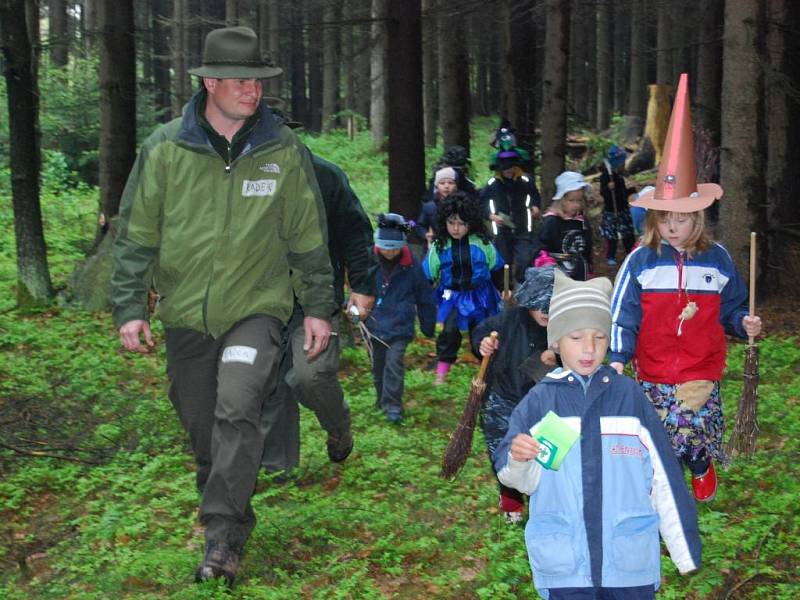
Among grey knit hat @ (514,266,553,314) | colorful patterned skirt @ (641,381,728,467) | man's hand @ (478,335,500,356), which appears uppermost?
grey knit hat @ (514,266,553,314)

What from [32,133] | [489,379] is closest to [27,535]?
[489,379]

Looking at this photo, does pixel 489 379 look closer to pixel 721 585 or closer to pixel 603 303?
pixel 721 585

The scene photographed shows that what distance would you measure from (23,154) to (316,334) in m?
9.59

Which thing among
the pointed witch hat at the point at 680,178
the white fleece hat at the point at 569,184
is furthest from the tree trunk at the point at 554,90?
the pointed witch hat at the point at 680,178

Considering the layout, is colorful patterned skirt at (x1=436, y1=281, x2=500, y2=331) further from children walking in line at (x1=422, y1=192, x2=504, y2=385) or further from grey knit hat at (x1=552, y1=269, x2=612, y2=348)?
grey knit hat at (x1=552, y1=269, x2=612, y2=348)

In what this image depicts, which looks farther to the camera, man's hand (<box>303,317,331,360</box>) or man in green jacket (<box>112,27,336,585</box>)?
man's hand (<box>303,317,331,360</box>)

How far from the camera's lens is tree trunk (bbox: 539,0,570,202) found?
15.0 meters

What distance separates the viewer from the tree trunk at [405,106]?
14.3 metres

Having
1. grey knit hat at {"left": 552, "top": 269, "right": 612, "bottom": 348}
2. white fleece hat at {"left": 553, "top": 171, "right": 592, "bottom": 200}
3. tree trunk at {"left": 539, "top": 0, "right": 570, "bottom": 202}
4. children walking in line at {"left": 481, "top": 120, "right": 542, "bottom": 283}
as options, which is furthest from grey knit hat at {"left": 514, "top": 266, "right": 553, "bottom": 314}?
tree trunk at {"left": 539, "top": 0, "right": 570, "bottom": 202}

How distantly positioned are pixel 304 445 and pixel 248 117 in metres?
3.65

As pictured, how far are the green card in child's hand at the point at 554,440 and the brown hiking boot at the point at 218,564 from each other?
2297mm

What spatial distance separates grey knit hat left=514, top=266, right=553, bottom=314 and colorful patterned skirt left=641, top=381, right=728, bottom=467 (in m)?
0.89

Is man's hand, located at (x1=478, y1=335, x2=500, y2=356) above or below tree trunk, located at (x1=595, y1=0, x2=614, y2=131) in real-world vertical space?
below

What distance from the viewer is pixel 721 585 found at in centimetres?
564
